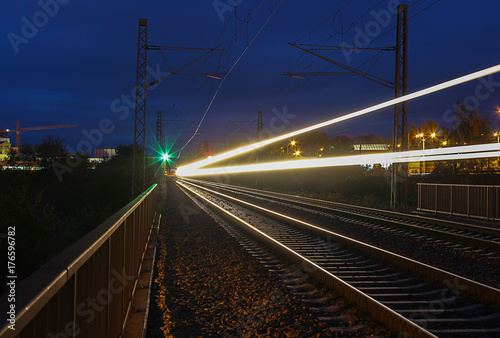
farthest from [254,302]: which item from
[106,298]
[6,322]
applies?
[6,322]

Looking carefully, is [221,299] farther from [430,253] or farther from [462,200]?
[462,200]

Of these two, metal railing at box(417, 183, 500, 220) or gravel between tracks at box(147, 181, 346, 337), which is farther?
metal railing at box(417, 183, 500, 220)

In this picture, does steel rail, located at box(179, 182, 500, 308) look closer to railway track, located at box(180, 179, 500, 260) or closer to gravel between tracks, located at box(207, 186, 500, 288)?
gravel between tracks, located at box(207, 186, 500, 288)

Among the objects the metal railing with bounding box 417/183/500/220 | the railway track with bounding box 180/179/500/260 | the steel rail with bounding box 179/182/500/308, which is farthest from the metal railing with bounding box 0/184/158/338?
the metal railing with bounding box 417/183/500/220

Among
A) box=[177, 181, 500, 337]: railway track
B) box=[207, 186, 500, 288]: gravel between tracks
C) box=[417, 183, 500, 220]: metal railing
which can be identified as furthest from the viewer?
box=[417, 183, 500, 220]: metal railing

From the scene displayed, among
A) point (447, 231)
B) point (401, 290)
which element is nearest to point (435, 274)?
point (401, 290)

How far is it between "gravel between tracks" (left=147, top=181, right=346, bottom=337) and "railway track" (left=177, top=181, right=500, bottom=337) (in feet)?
1.85

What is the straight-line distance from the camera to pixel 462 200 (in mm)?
20031

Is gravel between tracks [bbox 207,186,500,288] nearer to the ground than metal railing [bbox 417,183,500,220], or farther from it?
nearer to the ground

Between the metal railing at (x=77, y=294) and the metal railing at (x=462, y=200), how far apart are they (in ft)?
55.2

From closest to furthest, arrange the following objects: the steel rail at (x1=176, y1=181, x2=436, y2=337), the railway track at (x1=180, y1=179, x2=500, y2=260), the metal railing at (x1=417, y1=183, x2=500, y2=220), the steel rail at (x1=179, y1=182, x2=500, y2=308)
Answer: the steel rail at (x1=176, y1=181, x2=436, y2=337), the steel rail at (x1=179, y1=182, x2=500, y2=308), the railway track at (x1=180, y1=179, x2=500, y2=260), the metal railing at (x1=417, y1=183, x2=500, y2=220)

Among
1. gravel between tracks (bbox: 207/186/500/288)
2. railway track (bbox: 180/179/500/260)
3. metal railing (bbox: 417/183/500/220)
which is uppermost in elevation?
metal railing (bbox: 417/183/500/220)

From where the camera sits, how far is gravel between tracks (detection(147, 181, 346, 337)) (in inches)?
230

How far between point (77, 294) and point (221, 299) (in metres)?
4.63
